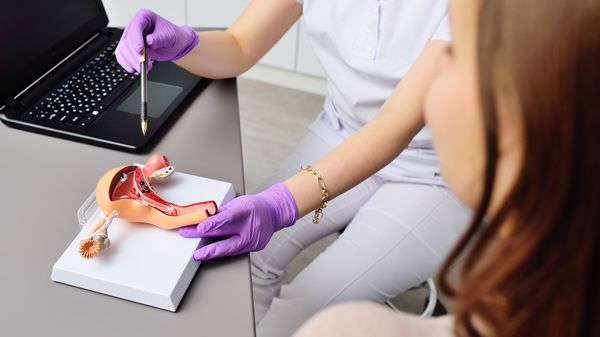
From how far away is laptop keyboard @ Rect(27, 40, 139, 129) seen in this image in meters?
0.76

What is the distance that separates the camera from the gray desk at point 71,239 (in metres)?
0.50

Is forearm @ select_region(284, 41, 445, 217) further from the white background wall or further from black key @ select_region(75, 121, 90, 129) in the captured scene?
the white background wall

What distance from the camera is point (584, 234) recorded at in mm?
313

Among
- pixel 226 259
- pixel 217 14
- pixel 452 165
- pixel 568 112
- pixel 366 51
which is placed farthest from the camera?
pixel 217 14

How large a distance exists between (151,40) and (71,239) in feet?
1.32

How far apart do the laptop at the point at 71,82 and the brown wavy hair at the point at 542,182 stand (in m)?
0.59

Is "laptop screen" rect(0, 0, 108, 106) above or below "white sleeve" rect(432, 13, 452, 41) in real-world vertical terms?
below

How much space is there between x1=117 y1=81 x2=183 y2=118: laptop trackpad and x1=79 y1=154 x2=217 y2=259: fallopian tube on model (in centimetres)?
24

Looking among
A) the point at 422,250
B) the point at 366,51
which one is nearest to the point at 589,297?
the point at 422,250

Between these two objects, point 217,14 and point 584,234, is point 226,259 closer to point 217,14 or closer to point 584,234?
point 584,234

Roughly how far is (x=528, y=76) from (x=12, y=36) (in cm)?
87

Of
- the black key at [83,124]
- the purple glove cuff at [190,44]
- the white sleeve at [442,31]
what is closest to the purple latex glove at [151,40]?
the purple glove cuff at [190,44]

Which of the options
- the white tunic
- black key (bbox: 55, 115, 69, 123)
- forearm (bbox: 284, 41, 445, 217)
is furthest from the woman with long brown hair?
black key (bbox: 55, 115, 69, 123)

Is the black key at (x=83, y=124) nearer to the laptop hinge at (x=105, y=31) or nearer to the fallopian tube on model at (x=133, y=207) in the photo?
the fallopian tube on model at (x=133, y=207)
